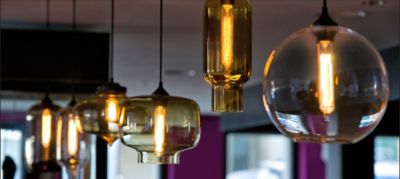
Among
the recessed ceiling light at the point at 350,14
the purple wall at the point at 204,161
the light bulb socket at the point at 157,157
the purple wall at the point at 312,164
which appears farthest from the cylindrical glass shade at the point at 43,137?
the purple wall at the point at 204,161

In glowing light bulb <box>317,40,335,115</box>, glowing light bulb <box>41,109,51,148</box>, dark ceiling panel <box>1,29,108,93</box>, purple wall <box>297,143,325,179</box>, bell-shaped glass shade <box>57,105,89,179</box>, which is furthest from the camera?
purple wall <box>297,143,325,179</box>

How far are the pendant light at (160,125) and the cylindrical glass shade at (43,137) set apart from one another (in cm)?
132

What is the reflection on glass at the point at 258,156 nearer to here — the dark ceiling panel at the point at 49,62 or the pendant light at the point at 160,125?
the dark ceiling panel at the point at 49,62

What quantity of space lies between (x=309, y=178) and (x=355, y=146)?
415 centimetres

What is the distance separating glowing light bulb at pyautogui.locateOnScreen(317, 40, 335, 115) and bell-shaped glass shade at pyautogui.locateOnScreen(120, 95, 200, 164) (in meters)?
0.92

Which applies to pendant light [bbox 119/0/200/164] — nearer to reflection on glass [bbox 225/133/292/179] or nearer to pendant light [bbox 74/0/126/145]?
pendant light [bbox 74/0/126/145]

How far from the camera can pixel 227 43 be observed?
84.1 inches

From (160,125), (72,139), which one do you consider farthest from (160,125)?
(72,139)

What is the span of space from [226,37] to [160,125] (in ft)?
1.88

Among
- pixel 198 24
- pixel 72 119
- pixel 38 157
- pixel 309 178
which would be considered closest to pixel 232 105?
pixel 72 119

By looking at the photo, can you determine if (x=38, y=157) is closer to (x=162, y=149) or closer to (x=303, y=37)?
(x=162, y=149)

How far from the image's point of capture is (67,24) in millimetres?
4820

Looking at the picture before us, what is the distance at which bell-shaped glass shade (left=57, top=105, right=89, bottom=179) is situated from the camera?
3787 mm

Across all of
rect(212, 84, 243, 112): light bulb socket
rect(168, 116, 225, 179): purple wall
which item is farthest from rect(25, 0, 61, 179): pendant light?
rect(168, 116, 225, 179): purple wall
